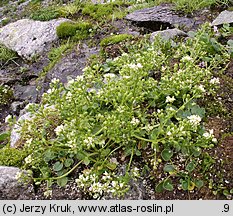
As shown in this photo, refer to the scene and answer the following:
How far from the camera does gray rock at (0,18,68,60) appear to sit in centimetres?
650

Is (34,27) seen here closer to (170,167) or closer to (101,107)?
(101,107)

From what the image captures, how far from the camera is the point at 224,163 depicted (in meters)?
3.15

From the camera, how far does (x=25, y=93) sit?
5.77 metres

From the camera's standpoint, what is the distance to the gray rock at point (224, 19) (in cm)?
506

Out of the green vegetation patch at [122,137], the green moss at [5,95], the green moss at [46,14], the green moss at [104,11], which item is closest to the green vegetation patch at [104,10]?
the green moss at [104,11]

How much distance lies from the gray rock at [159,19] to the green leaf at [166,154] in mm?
3020

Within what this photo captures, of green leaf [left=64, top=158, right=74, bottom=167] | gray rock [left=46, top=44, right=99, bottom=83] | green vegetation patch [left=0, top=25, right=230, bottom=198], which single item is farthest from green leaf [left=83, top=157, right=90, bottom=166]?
gray rock [left=46, top=44, right=99, bottom=83]

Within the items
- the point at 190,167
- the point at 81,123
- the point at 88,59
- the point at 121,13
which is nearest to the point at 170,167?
the point at 190,167

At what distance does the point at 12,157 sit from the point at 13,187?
405 mm

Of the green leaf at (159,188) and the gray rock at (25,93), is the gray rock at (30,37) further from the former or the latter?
the green leaf at (159,188)

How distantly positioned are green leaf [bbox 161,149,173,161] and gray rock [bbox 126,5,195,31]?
302 cm

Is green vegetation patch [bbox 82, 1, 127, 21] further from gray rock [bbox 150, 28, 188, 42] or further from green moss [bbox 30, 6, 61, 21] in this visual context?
gray rock [bbox 150, 28, 188, 42]

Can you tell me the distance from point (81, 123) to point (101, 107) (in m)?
0.41

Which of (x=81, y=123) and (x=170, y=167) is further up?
(x=81, y=123)
